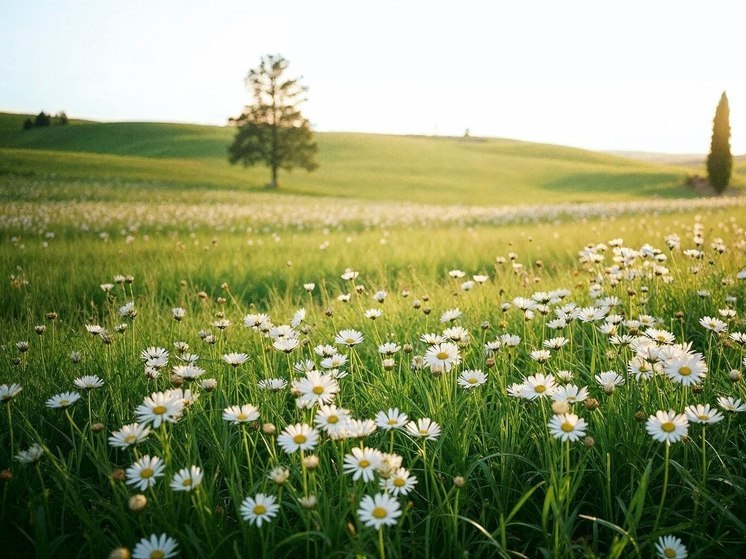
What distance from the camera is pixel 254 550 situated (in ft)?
5.00

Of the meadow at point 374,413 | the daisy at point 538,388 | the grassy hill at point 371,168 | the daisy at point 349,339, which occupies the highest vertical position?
the grassy hill at point 371,168

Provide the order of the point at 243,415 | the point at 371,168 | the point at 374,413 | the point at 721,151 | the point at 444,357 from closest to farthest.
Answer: the point at 243,415
the point at 444,357
the point at 374,413
the point at 721,151
the point at 371,168

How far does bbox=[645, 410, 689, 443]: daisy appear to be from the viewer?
4.56ft

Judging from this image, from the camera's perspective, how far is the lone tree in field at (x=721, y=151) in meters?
37.7

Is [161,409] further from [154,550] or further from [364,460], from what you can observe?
[364,460]

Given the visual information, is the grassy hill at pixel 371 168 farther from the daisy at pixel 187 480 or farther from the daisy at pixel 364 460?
the daisy at pixel 364 460

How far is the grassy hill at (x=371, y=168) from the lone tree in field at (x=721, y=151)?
221cm

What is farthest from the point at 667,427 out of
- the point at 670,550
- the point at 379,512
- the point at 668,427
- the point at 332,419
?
the point at 332,419

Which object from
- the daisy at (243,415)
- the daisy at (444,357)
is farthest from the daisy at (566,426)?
the daisy at (243,415)

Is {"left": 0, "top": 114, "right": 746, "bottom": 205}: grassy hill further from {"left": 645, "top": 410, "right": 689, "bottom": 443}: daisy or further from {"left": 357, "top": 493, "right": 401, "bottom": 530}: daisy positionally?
{"left": 645, "top": 410, "right": 689, "bottom": 443}: daisy

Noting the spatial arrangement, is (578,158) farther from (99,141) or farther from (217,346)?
(217,346)

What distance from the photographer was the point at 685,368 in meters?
1.68

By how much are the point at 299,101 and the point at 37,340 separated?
134 ft

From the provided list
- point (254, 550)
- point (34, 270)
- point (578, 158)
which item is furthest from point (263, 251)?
point (578, 158)
